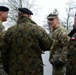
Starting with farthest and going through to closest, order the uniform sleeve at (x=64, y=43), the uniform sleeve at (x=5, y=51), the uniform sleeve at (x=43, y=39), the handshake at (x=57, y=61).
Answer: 1. the handshake at (x=57, y=61)
2. the uniform sleeve at (x=64, y=43)
3. the uniform sleeve at (x=5, y=51)
4. the uniform sleeve at (x=43, y=39)

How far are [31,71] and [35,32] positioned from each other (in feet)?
2.10

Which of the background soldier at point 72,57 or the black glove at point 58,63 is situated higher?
the background soldier at point 72,57

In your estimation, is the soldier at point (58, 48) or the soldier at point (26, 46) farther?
the soldier at point (58, 48)

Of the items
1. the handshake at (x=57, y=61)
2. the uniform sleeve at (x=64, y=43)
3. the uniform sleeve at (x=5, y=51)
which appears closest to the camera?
the uniform sleeve at (x=5, y=51)

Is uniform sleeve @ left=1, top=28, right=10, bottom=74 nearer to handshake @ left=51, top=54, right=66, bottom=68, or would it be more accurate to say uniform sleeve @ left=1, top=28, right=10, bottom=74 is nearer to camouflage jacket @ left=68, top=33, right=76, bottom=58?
camouflage jacket @ left=68, top=33, right=76, bottom=58

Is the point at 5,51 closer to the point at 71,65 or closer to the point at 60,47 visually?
the point at 71,65

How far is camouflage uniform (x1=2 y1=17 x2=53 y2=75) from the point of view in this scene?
4855mm

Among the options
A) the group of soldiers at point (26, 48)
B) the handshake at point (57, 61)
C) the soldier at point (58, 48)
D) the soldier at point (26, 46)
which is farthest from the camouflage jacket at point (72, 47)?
the handshake at point (57, 61)

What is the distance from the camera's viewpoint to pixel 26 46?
4875 millimetres

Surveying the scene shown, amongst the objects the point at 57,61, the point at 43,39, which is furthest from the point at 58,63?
the point at 43,39

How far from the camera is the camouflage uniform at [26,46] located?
4.86 metres

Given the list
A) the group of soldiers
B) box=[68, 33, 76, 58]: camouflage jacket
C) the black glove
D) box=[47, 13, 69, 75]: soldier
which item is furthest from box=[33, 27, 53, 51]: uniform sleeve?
the black glove

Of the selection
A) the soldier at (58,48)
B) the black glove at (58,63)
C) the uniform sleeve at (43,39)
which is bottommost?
the black glove at (58,63)

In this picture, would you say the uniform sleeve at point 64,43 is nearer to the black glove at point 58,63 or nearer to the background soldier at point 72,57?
the black glove at point 58,63
